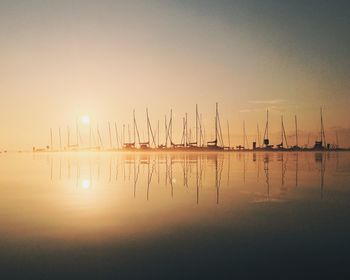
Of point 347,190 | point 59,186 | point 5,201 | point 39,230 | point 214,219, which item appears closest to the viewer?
point 39,230

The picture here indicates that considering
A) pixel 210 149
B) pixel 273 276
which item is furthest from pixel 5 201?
pixel 210 149

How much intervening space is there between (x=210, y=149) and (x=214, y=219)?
111m

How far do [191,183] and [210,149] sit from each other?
101 m

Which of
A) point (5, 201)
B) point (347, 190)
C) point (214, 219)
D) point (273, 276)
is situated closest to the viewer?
point (273, 276)

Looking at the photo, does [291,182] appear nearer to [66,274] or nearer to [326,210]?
[326,210]

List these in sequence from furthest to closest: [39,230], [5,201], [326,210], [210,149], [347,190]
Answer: [210,149], [347,190], [5,201], [326,210], [39,230]

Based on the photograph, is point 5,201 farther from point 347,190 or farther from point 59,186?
point 347,190

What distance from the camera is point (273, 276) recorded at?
250 inches

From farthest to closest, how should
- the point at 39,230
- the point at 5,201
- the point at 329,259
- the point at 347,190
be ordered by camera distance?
the point at 347,190 < the point at 5,201 < the point at 39,230 < the point at 329,259

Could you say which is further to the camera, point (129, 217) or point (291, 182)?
point (291, 182)

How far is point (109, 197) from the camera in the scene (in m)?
15.8

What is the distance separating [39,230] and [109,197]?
20.1 feet

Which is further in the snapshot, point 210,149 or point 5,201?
point 210,149

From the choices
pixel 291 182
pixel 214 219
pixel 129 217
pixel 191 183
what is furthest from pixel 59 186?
pixel 291 182
